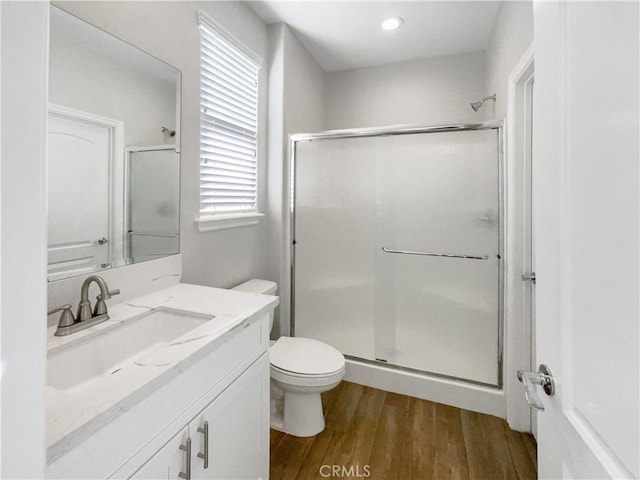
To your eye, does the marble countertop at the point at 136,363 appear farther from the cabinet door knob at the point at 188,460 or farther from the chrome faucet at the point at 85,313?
the cabinet door knob at the point at 188,460

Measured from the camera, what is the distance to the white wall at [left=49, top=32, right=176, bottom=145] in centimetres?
112

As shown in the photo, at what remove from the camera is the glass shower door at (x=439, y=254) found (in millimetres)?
2029

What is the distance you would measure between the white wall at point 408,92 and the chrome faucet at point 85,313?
2.55m

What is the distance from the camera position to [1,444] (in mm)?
341

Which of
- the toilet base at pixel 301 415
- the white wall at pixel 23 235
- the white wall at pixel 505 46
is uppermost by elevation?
the white wall at pixel 505 46

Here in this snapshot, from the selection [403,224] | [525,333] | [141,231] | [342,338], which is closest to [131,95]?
[141,231]

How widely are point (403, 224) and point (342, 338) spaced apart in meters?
0.99

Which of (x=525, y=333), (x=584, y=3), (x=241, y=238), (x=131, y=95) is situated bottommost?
(x=525, y=333)

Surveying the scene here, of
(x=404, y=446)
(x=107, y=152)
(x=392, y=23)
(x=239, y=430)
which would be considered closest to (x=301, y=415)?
(x=404, y=446)

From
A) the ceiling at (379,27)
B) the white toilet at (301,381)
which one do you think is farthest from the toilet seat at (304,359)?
the ceiling at (379,27)

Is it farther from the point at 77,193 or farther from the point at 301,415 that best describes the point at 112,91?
the point at 301,415

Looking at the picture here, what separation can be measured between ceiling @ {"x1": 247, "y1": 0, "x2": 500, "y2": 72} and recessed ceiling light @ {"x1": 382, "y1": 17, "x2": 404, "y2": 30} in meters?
0.04

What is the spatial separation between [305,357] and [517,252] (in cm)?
135

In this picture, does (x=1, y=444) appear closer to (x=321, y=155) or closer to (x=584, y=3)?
(x=584, y=3)
